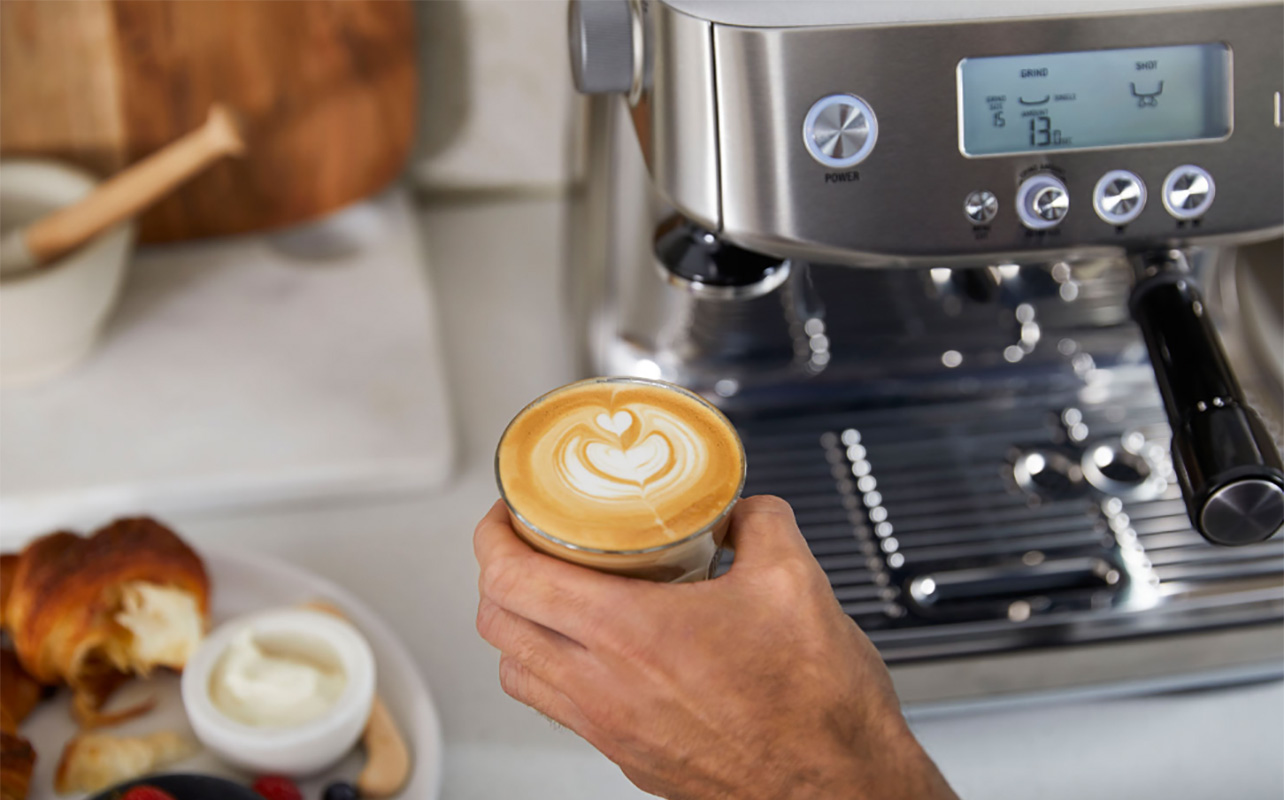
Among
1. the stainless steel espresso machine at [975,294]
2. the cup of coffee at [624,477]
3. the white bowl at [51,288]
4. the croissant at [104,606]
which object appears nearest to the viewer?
the cup of coffee at [624,477]

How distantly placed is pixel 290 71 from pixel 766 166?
0.54 meters

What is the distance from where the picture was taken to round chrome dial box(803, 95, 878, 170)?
526 mm

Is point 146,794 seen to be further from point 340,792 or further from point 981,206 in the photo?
point 981,206

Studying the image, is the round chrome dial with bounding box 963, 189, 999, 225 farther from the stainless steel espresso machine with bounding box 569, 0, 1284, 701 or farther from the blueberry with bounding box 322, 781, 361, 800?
the blueberry with bounding box 322, 781, 361, 800

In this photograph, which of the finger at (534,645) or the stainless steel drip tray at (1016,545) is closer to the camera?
the finger at (534,645)

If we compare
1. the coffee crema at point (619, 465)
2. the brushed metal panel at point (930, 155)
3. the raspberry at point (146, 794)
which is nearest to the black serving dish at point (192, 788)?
the raspberry at point (146, 794)

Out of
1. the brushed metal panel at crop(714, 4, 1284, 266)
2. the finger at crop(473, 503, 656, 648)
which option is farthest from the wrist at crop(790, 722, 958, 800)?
the brushed metal panel at crop(714, 4, 1284, 266)

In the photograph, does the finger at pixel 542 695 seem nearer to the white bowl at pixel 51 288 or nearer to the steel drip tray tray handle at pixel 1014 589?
the steel drip tray tray handle at pixel 1014 589

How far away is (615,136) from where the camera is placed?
696 mm

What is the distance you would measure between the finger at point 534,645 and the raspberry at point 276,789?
19 cm

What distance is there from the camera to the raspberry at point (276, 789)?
59 cm

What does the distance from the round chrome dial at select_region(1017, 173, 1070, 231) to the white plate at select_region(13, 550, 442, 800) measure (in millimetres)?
398

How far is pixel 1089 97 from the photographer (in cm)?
54

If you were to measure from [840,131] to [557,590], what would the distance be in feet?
0.80
